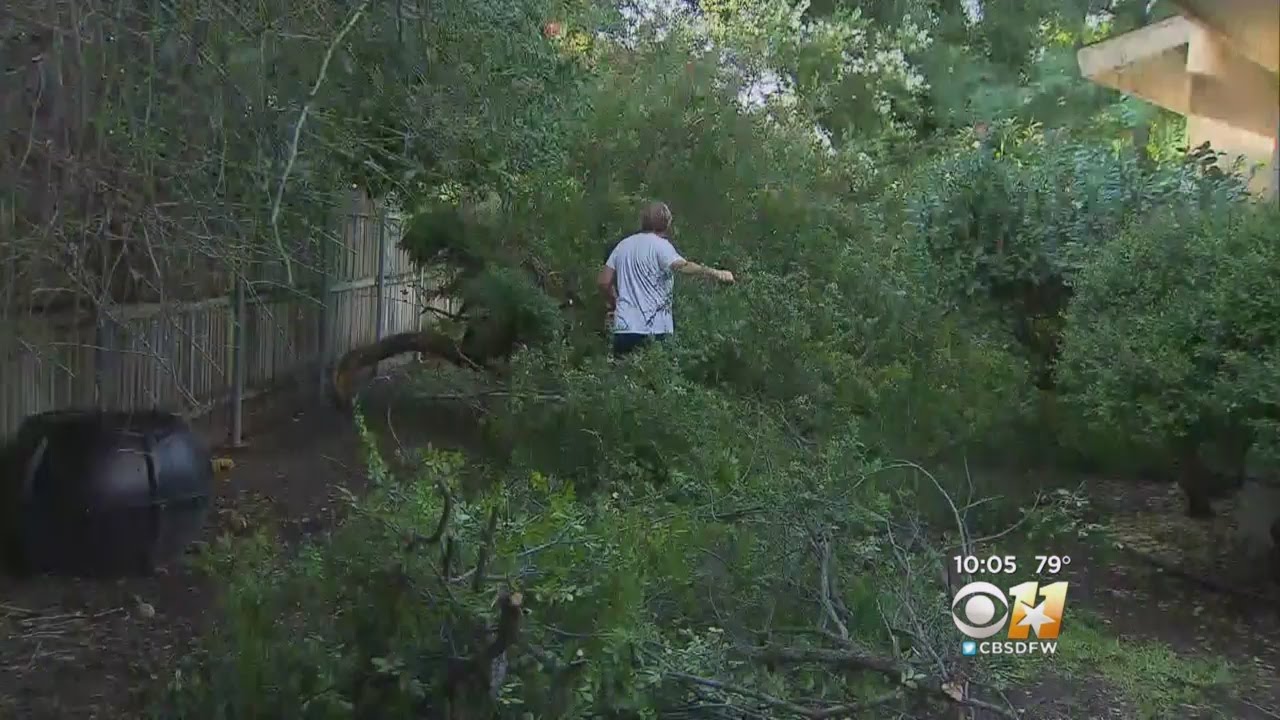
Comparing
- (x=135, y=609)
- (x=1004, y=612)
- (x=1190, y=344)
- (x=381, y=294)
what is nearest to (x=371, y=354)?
(x=381, y=294)

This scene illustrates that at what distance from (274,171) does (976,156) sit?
267 inches

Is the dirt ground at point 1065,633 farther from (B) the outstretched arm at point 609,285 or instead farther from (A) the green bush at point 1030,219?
Answer: (A) the green bush at point 1030,219

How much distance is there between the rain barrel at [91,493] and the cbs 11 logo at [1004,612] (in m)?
3.71

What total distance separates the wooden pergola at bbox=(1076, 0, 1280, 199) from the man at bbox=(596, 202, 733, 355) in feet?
7.57

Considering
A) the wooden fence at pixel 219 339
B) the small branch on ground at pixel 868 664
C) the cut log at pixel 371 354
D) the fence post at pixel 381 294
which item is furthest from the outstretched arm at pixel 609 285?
the fence post at pixel 381 294

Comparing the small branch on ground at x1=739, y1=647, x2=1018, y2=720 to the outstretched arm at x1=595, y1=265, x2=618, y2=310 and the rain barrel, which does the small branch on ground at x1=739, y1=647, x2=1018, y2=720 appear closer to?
the rain barrel

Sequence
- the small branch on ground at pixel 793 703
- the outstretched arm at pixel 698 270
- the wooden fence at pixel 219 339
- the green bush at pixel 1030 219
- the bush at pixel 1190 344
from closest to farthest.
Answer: the small branch on ground at pixel 793 703 → the wooden fence at pixel 219 339 → the bush at pixel 1190 344 → the outstretched arm at pixel 698 270 → the green bush at pixel 1030 219

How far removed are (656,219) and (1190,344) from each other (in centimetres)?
286

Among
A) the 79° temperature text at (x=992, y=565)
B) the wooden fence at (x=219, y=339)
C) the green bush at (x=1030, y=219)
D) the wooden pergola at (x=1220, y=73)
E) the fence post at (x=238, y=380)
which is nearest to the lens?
the wooden pergola at (x=1220, y=73)

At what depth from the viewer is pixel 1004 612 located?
13.1ft

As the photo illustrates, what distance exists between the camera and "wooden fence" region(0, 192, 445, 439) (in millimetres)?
5121

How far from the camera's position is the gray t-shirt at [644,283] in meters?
7.02

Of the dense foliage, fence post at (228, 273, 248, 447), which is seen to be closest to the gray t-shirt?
the dense foliage

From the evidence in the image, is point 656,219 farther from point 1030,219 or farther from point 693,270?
point 1030,219
